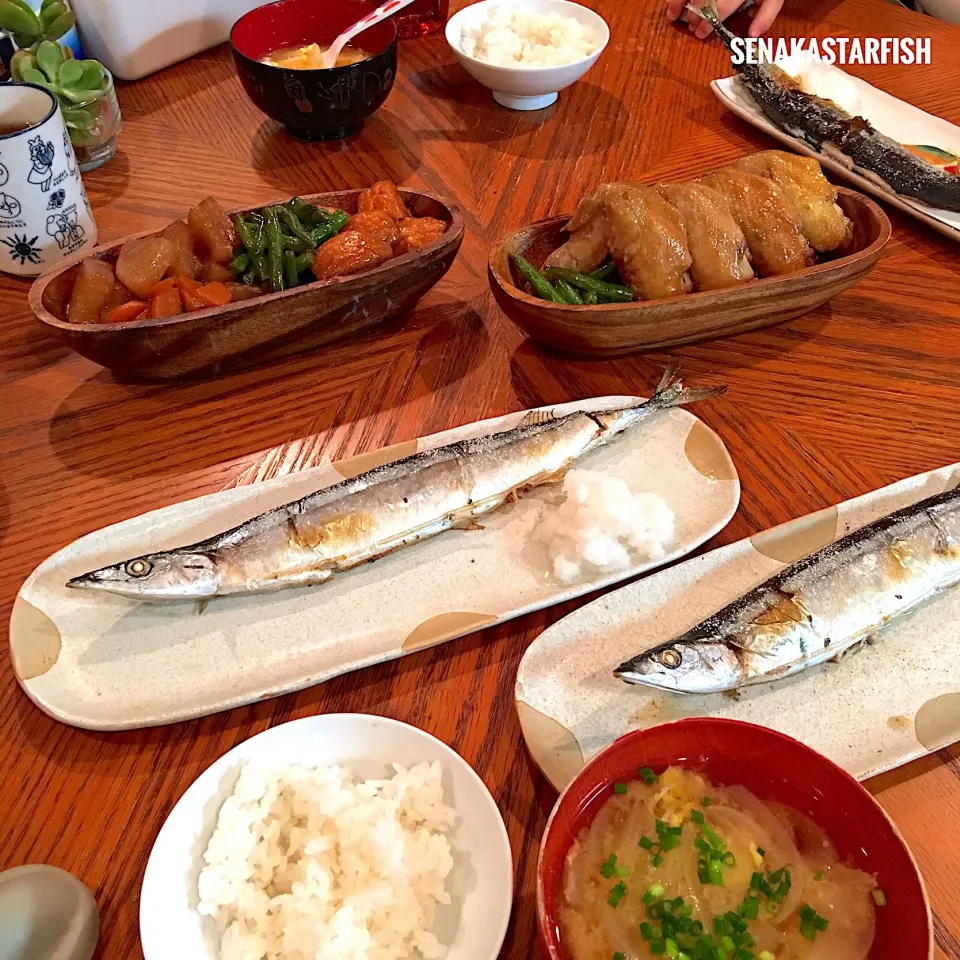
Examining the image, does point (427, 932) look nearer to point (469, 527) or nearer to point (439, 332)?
point (469, 527)

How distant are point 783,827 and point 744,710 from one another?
10.0 inches

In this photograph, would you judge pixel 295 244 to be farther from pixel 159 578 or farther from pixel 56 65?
pixel 56 65

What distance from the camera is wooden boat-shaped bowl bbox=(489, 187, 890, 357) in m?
1.63

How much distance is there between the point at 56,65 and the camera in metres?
2.09

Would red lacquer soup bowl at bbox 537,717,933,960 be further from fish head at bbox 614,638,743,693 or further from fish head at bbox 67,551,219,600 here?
fish head at bbox 67,551,219,600

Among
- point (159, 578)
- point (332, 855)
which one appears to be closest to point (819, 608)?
point (332, 855)

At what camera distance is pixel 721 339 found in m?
1.88

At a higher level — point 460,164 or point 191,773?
point 460,164

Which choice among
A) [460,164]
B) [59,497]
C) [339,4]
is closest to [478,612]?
[59,497]

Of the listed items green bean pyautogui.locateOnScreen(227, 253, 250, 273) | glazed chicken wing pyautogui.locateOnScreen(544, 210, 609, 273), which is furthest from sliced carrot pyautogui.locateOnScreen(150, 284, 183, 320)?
glazed chicken wing pyautogui.locateOnScreen(544, 210, 609, 273)

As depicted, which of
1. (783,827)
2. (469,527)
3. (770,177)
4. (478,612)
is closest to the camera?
(783,827)

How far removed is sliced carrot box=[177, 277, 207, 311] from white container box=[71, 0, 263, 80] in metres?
1.33

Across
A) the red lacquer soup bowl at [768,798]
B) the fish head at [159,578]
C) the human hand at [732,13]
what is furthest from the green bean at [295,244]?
the human hand at [732,13]

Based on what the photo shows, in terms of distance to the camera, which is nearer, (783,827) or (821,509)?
(783,827)
